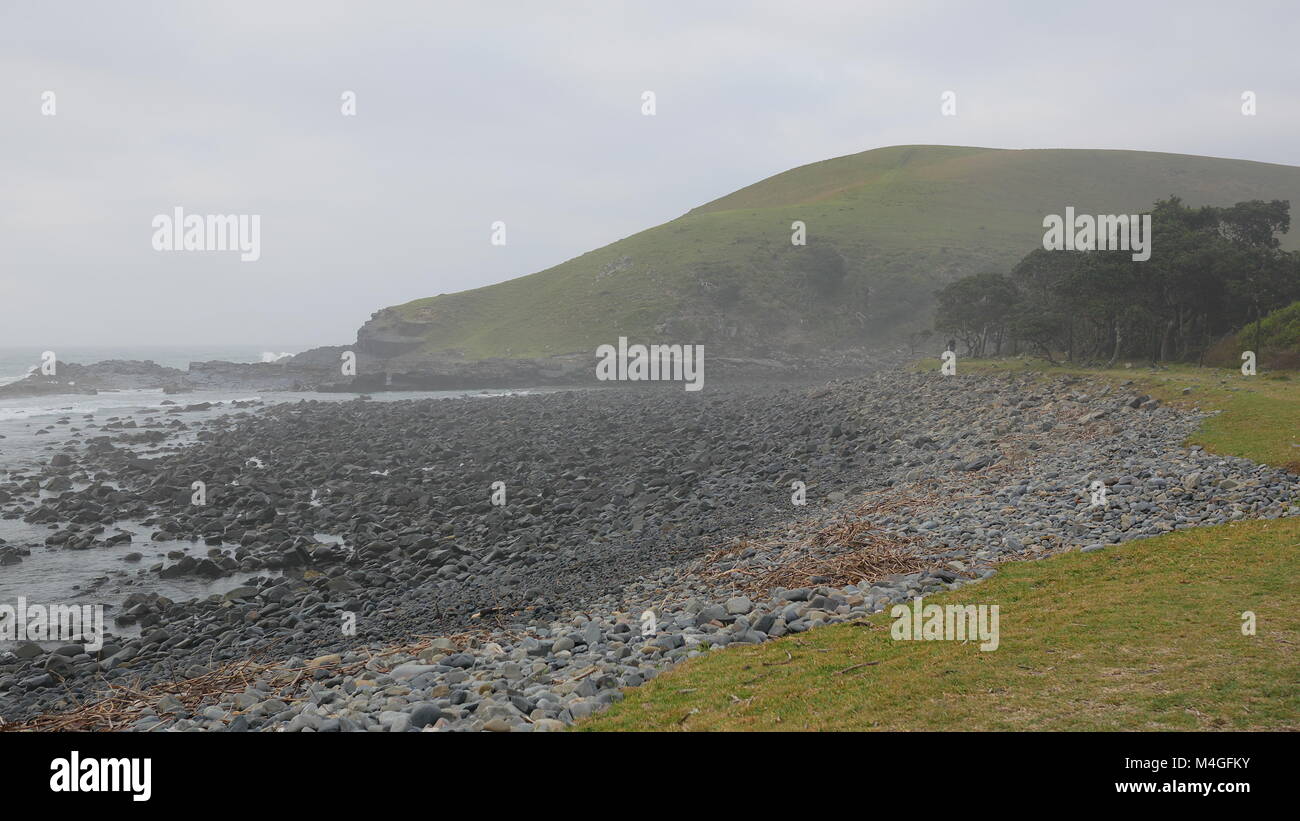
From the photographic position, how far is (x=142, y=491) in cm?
3366

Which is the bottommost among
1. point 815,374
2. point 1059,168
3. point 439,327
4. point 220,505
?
point 220,505

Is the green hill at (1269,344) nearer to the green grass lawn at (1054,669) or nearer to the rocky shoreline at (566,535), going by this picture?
the rocky shoreline at (566,535)

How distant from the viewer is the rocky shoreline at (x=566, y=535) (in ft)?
41.3

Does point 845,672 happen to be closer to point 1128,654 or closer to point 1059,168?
point 1128,654

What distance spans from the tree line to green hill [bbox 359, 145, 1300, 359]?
5981cm

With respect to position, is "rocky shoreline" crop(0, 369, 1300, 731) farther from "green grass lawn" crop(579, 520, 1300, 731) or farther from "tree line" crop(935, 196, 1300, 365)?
"tree line" crop(935, 196, 1300, 365)

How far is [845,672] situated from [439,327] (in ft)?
398

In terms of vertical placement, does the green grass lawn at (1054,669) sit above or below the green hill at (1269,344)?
below

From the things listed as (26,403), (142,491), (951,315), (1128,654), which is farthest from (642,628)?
(26,403)

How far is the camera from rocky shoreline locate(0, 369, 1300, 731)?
41.3 feet

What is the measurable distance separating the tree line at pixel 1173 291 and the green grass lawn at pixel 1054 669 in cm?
3666

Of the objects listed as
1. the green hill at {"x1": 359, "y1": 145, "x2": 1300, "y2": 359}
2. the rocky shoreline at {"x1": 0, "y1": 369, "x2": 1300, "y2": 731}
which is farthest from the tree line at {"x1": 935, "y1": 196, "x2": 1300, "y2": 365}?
the green hill at {"x1": 359, "y1": 145, "x2": 1300, "y2": 359}

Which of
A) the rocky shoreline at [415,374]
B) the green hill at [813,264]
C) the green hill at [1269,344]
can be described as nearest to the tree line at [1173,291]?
the green hill at [1269,344]

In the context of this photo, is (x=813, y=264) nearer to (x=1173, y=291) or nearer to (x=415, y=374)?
(x=415, y=374)
